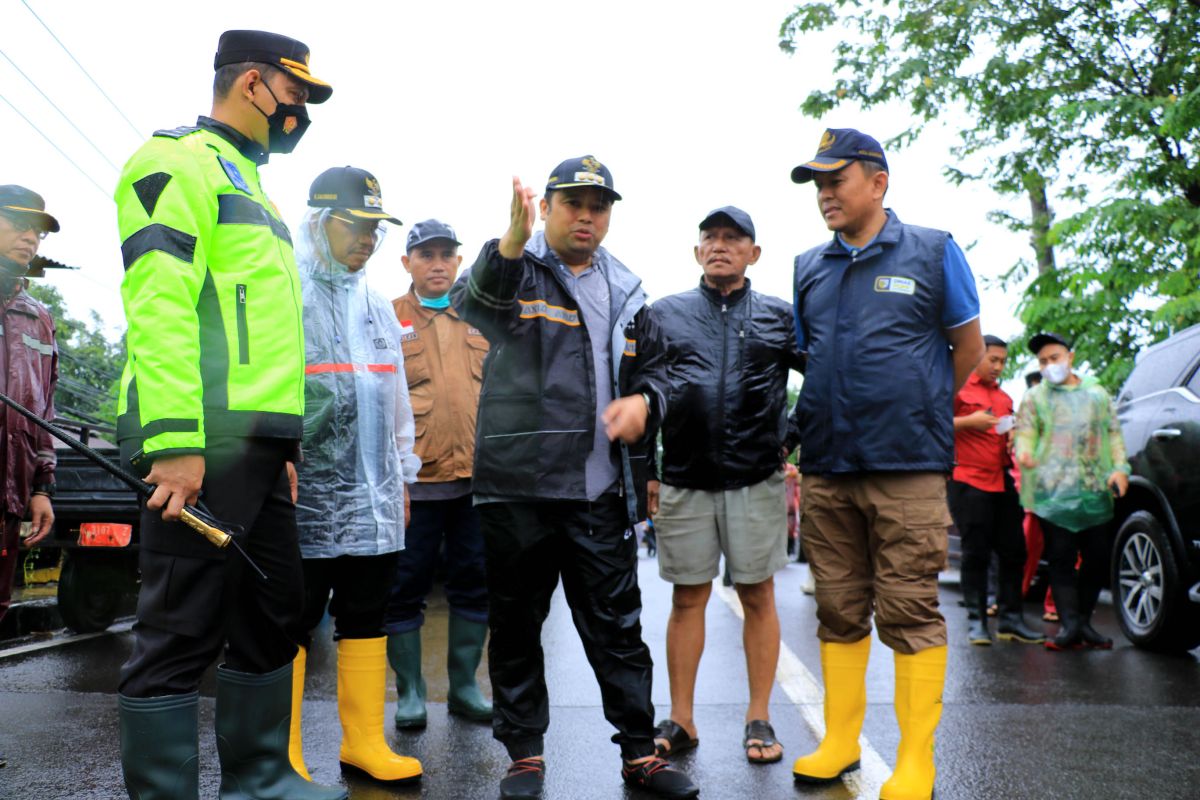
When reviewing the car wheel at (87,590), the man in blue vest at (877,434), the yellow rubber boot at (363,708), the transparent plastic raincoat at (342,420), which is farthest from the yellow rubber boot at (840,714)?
the car wheel at (87,590)

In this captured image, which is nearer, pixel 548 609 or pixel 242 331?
pixel 242 331

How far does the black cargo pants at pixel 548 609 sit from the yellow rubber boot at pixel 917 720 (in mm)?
860

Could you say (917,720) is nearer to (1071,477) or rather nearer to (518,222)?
(518,222)

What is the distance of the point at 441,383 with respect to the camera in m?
5.56

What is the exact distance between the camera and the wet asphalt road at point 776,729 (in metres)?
3.98

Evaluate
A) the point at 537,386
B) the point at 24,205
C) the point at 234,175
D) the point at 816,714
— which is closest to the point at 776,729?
the point at 816,714

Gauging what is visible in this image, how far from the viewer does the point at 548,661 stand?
7.06 metres

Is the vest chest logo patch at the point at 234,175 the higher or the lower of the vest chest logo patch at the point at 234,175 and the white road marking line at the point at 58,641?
the higher

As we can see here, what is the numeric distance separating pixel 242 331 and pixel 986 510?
5907 millimetres

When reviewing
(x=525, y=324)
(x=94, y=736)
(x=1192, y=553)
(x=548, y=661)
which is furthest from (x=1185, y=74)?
(x=94, y=736)

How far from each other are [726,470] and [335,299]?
5.78 feet

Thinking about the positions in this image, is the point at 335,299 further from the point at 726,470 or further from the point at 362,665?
the point at 726,470

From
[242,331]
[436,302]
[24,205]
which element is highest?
[24,205]

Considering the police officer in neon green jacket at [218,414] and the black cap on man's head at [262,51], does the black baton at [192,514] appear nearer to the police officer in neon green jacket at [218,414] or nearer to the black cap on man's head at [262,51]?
the police officer in neon green jacket at [218,414]
